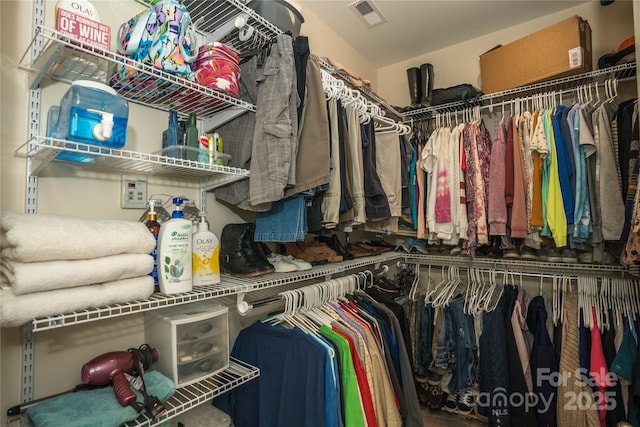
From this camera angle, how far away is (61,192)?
2.98ft

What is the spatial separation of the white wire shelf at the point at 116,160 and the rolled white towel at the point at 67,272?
10.1 inches

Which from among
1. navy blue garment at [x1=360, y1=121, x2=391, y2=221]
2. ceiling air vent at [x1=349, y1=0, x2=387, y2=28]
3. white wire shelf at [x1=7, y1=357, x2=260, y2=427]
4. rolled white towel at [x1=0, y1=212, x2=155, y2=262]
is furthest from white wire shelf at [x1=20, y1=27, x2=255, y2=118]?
ceiling air vent at [x1=349, y1=0, x2=387, y2=28]

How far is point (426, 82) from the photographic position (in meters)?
2.39

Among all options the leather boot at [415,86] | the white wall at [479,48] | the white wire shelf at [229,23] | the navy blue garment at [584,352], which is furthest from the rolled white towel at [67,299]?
the white wall at [479,48]

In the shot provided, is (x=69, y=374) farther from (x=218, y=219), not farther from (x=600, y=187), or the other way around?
(x=600, y=187)

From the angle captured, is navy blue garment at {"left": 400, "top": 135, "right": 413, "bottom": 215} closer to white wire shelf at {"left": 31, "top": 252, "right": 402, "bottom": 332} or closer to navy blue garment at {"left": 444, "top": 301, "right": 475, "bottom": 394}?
navy blue garment at {"left": 444, "top": 301, "right": 475, "bottom": 394}

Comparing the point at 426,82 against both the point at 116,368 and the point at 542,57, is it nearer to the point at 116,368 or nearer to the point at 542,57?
the point at 542,57

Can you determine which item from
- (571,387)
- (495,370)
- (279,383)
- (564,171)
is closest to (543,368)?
(571,387)

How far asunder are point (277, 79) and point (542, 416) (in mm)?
2225

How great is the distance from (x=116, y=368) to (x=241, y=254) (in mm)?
537

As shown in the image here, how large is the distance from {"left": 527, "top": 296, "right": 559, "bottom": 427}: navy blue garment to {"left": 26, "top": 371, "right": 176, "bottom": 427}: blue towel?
6.37 feet

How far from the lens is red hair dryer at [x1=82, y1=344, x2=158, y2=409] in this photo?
2.68 feet

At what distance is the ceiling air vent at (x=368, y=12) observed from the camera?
1964 millimetres

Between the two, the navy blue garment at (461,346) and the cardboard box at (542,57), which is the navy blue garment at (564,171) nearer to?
the cardboard box at (542,57)
